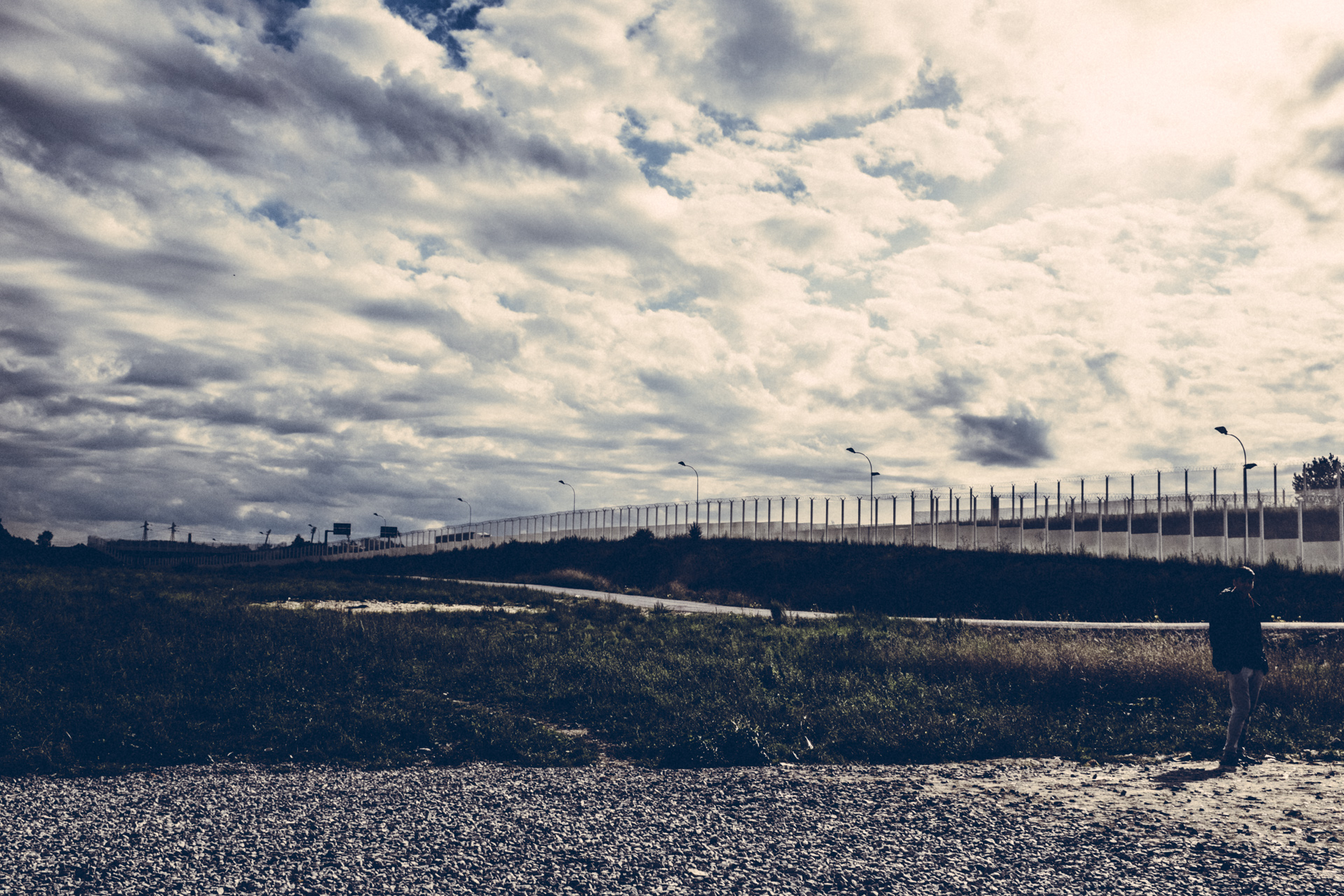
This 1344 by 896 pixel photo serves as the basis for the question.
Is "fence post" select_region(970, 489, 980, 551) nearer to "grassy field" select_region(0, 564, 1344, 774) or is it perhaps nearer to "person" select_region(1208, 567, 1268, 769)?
"grassy field" select_region(0, 564, 1344, 774)

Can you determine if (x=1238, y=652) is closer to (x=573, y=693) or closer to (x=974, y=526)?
(x=573, y=693)

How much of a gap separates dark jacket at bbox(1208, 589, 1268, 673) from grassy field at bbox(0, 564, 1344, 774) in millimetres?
1994

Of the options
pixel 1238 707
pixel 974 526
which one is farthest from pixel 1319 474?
pixel 1238 707

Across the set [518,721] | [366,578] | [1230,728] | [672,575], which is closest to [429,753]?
A: [518,721]

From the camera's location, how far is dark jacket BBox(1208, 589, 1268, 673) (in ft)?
32.6

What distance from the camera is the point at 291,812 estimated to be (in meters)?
8.25

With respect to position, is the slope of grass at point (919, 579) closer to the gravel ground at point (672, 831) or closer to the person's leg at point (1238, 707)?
the person's leg at point (1238, 707)

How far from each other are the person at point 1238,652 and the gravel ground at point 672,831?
0.55 metres

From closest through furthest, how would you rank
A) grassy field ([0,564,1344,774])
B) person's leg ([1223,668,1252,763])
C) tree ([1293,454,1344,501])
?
person's leg ([1223,668,1252,763]), grassy field ([0,564,1344,774]), tree ([1293,454,1344,501])

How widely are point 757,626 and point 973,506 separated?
30173 millimetres

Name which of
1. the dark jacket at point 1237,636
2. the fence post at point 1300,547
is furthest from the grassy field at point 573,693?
the fence post at point 1300,547

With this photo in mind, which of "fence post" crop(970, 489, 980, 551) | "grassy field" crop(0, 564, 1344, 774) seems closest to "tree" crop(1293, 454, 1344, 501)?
"fence post" crop(970, 489, 980, 551)

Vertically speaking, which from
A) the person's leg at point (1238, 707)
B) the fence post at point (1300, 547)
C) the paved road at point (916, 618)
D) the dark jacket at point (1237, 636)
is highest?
the fence post at point (1300, 547)

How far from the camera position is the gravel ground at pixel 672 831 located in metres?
6.64
